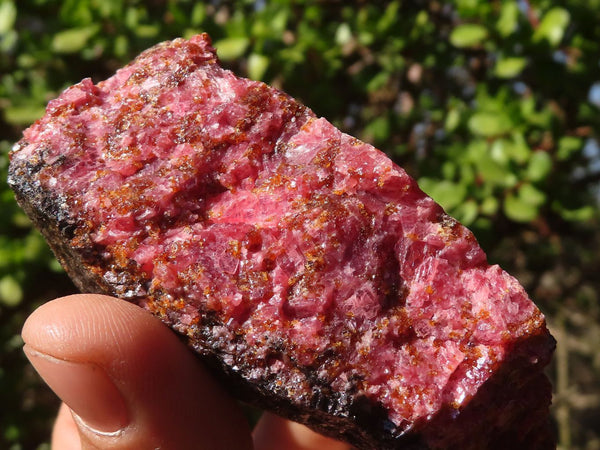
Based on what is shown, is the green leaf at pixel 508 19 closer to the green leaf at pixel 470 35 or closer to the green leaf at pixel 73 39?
the green leaf at pixel 470 35

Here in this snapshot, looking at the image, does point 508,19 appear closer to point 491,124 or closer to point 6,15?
point 491,124

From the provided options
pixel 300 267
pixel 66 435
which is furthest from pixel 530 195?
pixel 66 435

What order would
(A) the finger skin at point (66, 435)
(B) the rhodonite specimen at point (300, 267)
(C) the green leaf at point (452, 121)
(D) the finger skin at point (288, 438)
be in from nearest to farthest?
(B) the rhodonite specimen at point (300, 267) → (A) the finger skin at point (66, 435) → (D) the finger skin at point (288, 438) → (C) the green leaf at point (452, 121)

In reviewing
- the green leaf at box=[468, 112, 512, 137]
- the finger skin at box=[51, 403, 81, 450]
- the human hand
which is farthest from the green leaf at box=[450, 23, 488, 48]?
the finger skin at box=[51, 403, 81, 450]

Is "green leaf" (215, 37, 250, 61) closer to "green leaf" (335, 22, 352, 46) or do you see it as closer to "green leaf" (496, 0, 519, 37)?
"green leaf" (335, 22, 352, 46)

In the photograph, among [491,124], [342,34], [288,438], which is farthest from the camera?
[342,34]

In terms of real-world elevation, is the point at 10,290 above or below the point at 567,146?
below

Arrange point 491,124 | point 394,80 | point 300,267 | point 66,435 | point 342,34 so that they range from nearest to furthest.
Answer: point 300,267
point 66,435
point 491,124
point 342,34
point 394,80

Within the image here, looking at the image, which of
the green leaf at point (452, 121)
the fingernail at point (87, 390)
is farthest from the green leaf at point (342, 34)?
the fingernail at point (87, 390)
